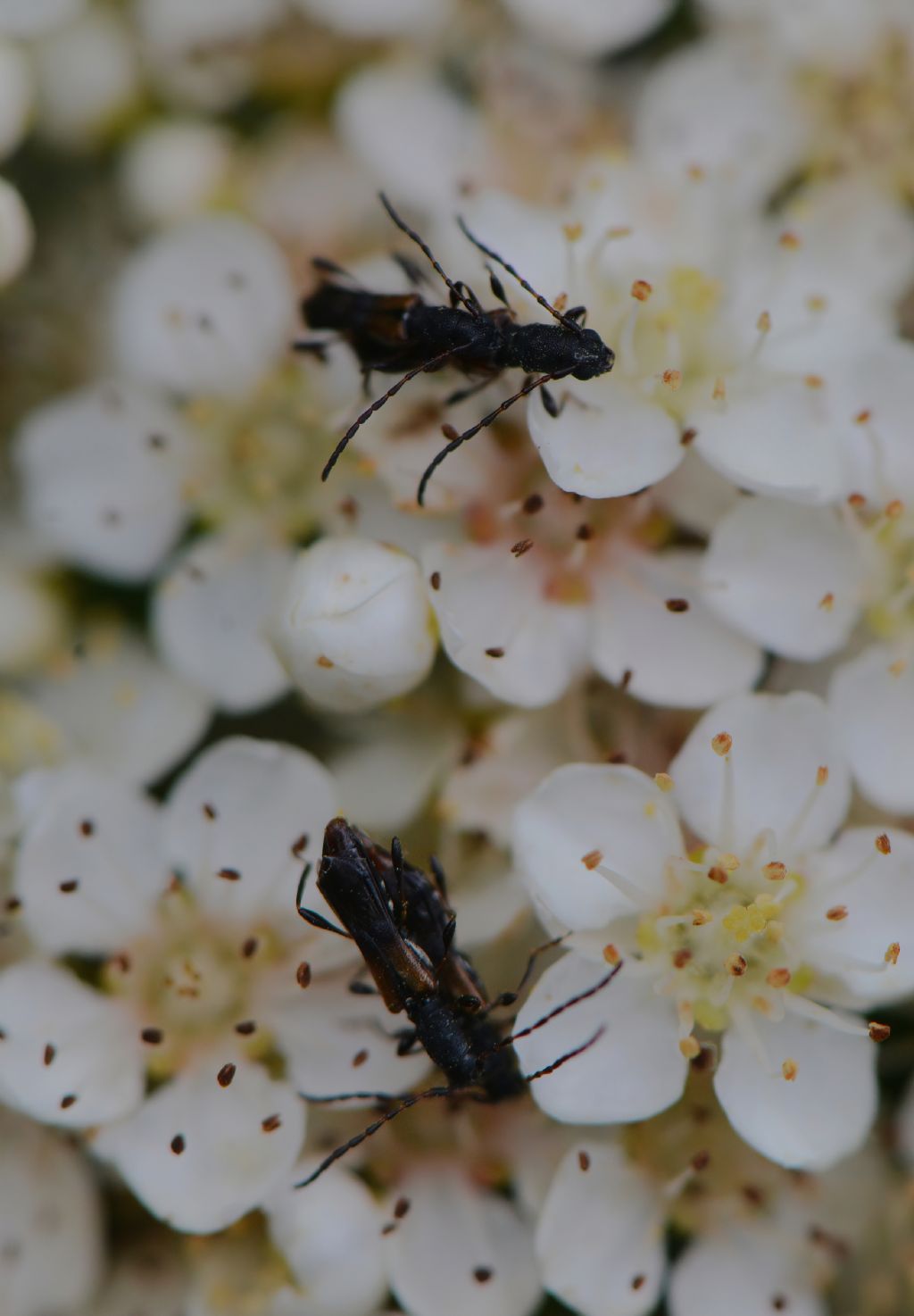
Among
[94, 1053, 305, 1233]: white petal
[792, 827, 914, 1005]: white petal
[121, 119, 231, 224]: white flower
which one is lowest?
[94, 1053, 305, 1233]: white petal

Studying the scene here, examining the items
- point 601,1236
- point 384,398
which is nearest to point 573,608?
point 384,398

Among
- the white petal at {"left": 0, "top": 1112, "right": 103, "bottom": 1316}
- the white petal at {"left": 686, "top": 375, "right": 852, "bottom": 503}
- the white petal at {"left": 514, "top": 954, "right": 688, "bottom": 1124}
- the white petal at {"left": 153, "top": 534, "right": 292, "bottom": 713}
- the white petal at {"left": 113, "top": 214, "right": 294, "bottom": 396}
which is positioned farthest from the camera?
the white petal at {"left": 113, "top": 214, "right": 294, "bottom": 396}

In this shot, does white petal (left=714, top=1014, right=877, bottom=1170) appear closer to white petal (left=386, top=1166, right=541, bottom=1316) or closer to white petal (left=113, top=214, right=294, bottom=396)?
white petal (left=386, top=1166, right=541, bottom=1316)

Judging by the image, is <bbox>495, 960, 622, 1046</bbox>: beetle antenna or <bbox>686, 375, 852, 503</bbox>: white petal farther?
<bbox>686, 375, 852, 503</bbox>: white petal

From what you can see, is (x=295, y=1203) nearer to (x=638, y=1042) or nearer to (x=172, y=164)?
(x=638, y=1042)

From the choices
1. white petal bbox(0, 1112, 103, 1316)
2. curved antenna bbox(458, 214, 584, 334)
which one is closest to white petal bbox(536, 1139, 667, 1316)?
white petal bbox(0, 1112, 103, 1316)

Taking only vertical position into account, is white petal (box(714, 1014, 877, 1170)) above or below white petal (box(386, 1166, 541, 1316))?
above

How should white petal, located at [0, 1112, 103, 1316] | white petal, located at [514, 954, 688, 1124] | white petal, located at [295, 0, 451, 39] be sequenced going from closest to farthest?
1. white petal, located at [514, 954, 688, 1124]
2. white petal, located at [0, 1112, 103, 1316]
3. white petal, located at [295, 0, 451, 39]
